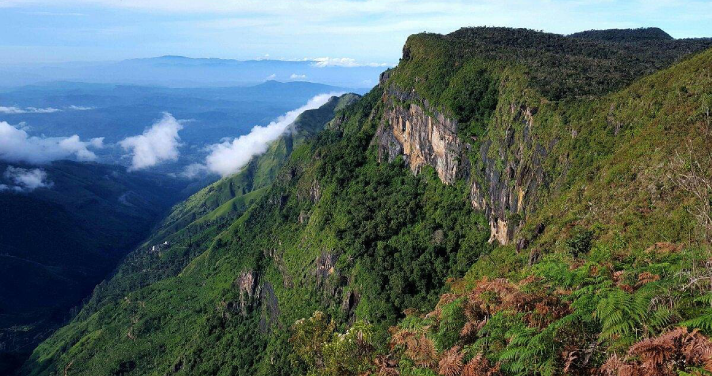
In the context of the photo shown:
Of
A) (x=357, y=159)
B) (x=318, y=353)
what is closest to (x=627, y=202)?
(x=318, y=353)

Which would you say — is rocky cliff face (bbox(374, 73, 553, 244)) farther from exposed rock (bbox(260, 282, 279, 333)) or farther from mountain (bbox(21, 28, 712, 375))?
exposed rock (bbox(260, 282, 279, 333))

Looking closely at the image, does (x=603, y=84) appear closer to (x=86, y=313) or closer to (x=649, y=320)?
(x=649, y=320)

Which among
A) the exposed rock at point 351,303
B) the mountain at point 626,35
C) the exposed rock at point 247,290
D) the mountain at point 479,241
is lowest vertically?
the exposed rock at point 247,290

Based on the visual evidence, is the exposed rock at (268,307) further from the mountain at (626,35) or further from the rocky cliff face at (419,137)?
the mountain at (626,35)

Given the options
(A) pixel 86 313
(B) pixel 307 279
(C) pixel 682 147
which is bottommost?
(A) pixel 86 313

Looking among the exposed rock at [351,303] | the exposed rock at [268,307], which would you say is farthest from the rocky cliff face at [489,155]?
the exposed rock at [268,307]

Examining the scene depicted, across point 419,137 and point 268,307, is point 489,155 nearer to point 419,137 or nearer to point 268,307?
point 419,137
